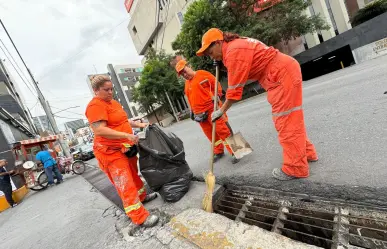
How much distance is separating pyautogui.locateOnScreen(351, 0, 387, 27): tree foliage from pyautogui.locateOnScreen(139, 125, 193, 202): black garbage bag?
1970cm

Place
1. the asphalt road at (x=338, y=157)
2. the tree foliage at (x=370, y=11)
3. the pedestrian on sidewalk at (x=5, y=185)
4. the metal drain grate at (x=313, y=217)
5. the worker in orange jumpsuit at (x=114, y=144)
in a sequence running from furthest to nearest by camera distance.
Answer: the tree foliage at (x=370, y=11) < the pedestrian on sidewalk at (x=5, y=185) < the worker in orange jumpsuit at (x=114, y=144) < the asphalt road at (x=338, y=157) < the metal drain grate at (x=313, y=217)

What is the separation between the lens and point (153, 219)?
7.39ft

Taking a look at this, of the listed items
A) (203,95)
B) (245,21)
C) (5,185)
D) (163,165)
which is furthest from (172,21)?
(163,165)

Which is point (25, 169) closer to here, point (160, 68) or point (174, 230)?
point (174, 230)

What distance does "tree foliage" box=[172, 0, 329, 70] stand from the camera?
14.5 m

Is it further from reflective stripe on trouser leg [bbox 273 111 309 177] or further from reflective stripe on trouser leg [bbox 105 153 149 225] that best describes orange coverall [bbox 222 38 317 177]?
reflective stripe on trouser leg [bbox 105 153 149 225]

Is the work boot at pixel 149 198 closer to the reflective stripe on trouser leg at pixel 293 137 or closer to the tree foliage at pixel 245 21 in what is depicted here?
the reflective stripe on trouser leg at pixel 293 137

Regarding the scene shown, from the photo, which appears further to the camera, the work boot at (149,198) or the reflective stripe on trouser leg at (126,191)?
the work boot at (149,198)

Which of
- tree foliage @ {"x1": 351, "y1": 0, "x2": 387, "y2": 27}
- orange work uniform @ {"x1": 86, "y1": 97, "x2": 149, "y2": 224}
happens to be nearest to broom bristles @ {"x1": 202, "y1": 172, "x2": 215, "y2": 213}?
orange work uniform @ {"x1": 86, "y1": 97, "x2": 149, "y2": 224}

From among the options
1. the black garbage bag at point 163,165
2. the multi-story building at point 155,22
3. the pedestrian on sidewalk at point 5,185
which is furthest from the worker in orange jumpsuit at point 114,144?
the multi-story building at point 155,22

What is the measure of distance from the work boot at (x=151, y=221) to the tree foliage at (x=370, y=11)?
66.7 feet

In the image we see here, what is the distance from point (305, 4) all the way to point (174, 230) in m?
18.4

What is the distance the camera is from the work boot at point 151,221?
2.23m

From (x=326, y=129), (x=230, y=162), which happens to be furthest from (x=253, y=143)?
(x=326, y=129)
